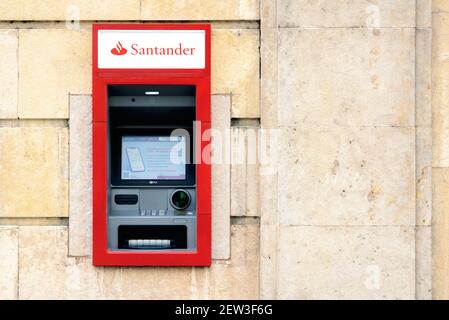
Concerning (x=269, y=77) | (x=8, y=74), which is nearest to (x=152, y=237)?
(x=269, y=77)

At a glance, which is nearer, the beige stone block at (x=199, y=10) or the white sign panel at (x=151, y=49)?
the white sign panel at (x=151, y=49)

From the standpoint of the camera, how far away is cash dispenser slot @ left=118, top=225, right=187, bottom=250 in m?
4.91

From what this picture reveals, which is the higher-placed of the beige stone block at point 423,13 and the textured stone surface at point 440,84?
the beige stone block at point 423,13

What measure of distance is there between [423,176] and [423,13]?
131 centimetres

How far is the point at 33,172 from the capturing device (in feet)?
16.4

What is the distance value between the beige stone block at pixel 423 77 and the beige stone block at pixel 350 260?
3.00 ft

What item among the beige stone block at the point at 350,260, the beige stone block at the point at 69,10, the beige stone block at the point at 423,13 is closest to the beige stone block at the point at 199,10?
the beige stone block at the point at 69,10

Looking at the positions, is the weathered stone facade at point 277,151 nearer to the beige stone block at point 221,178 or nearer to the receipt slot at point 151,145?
the beige stone block at point 221,178

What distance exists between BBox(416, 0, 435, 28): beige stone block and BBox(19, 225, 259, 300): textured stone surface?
212 cm

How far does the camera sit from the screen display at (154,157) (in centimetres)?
492

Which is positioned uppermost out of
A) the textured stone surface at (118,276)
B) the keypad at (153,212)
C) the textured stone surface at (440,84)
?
the textured stone surface at (440,84)

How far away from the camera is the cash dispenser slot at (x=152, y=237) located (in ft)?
16.1

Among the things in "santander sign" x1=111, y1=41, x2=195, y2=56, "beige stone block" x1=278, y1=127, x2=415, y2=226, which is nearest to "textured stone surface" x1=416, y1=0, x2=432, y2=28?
"beige stone block" x1=278, y1=127, x2=415, y2=226

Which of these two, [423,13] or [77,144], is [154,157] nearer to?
[77,144]
